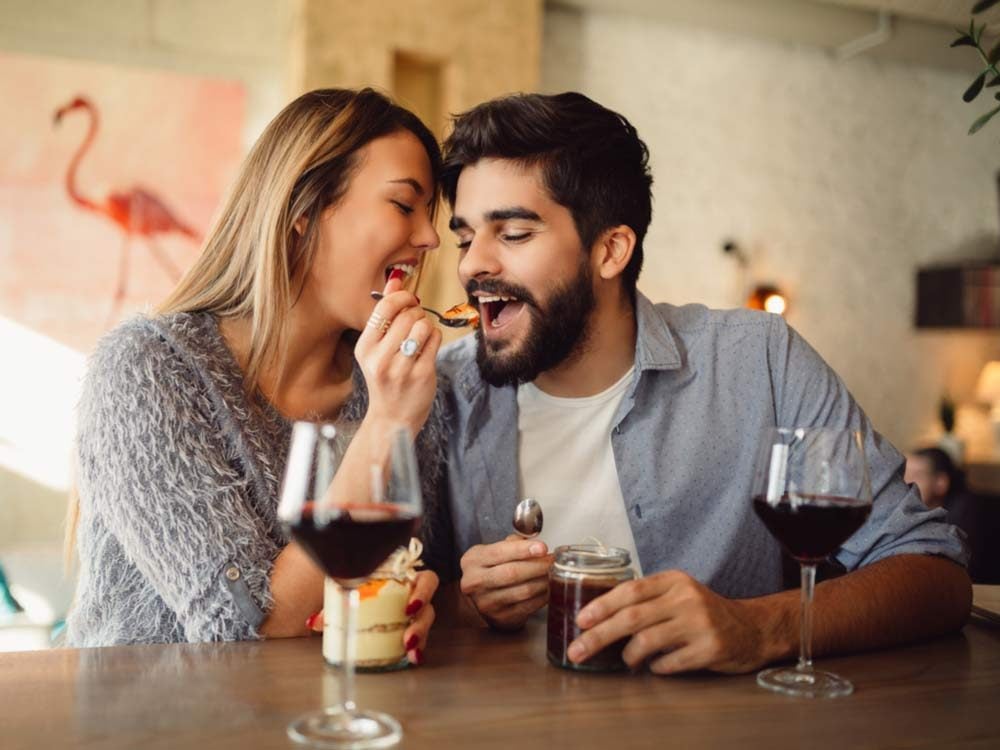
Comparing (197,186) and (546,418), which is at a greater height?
(197,186)

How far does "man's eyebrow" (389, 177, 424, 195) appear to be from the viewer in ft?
6.00

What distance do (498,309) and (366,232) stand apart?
0.33 metres

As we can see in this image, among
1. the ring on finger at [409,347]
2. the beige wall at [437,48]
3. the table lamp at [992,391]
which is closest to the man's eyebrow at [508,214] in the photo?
the ring on finger at [409,347]

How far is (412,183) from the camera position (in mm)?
1854

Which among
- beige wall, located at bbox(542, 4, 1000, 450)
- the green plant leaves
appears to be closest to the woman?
the green plant leaves

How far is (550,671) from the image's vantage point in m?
1.11

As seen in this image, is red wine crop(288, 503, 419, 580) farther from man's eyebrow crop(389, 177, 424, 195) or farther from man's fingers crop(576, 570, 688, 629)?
man's eyebrow crop(389, 177, 424, 195)

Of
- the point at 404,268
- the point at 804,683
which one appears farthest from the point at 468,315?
the point at 804,683

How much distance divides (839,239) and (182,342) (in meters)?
5.58

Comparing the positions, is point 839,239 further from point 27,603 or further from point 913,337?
point 27,603

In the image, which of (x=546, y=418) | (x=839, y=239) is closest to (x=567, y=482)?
(x=546, y=418)

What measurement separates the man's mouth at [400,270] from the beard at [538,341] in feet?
0.44

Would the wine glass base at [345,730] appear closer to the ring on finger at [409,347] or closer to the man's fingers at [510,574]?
the man's fingers at [510,574]

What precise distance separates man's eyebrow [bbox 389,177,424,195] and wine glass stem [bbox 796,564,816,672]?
1.08m
